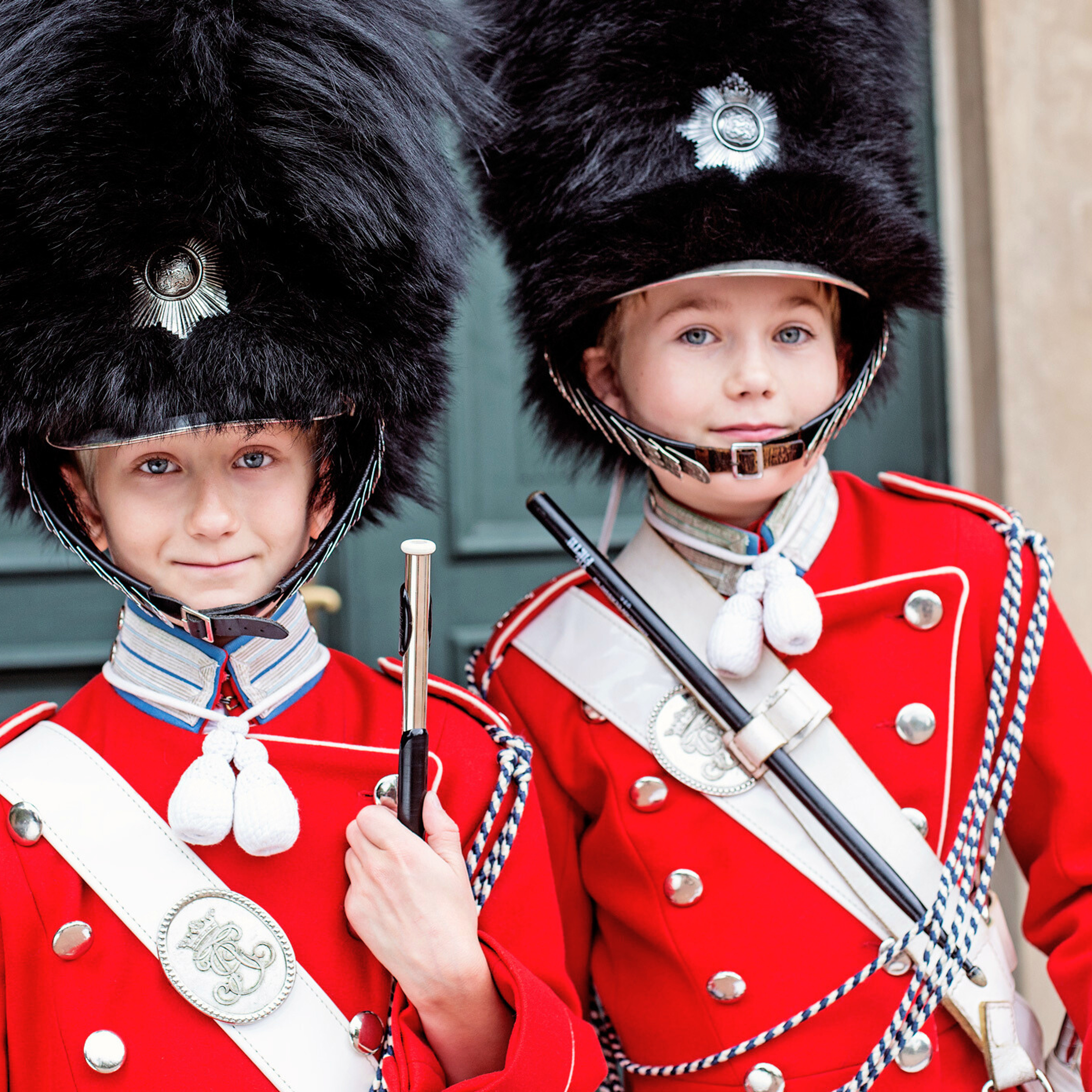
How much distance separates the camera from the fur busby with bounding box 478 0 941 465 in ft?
6.18

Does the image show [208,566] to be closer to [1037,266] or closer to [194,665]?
[194,665]

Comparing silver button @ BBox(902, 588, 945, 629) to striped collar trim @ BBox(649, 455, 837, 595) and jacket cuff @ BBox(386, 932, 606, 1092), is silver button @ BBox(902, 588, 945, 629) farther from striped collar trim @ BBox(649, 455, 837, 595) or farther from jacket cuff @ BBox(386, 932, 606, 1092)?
jacket cuff @ BBox(386, 932, 606, 1092)

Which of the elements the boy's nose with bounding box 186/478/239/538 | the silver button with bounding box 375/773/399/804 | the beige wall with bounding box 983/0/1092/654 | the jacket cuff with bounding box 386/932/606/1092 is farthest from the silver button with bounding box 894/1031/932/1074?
the beige wall with bounding box 983/0/1092/654

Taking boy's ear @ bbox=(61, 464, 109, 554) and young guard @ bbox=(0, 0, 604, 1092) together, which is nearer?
young guard @ bbox=(0, 0, 604, 1092)

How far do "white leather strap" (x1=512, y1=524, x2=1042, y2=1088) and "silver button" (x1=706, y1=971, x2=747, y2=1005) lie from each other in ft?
0.55

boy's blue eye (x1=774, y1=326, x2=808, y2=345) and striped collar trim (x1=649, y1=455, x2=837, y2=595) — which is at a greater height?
boy's blue eye (x1=774, y1=326, x2=808, y2=345)

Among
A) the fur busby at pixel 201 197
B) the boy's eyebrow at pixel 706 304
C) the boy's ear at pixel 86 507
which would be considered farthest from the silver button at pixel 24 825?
the boy's eyebrow at pixel 706 304

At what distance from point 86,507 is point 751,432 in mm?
885

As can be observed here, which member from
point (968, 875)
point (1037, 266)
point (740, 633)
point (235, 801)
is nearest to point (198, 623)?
point (235, 801)

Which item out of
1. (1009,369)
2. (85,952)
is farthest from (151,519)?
(1009,369)

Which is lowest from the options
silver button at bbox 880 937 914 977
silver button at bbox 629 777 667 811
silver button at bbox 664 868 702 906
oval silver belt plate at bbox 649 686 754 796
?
silver button at bbox 880 937 914 977

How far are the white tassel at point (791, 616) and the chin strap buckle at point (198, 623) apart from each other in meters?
0.73

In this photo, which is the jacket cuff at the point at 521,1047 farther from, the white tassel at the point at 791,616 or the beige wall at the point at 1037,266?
the beige wall at the point at 1037,266

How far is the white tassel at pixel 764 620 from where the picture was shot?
5.93 feet
